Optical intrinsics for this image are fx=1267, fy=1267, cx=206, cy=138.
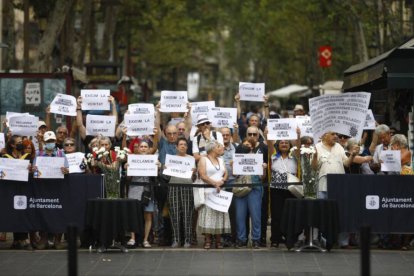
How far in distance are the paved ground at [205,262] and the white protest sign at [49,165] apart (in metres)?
1.13

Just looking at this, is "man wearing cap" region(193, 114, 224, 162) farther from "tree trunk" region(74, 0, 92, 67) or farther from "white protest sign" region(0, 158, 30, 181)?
"tree trunk" region(74, 0, 92, 67)

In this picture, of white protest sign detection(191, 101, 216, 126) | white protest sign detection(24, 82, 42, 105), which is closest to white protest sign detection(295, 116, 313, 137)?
white protest sign detection(191, 101, 216, 126)

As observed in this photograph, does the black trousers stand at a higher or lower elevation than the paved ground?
higher

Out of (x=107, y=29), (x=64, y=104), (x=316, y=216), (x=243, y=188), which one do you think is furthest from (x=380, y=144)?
(x=107, y=29)

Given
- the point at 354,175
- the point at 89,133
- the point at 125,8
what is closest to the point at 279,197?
the point at 354,175

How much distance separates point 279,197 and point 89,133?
3418 mm

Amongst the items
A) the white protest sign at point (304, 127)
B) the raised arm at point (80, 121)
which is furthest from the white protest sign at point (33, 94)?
the white protest sign at point (304, 127)

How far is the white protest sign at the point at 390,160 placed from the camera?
1852 cm

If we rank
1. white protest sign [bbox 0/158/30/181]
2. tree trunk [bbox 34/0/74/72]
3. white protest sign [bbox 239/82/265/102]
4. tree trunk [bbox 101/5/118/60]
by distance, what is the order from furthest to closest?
tree trunk [bbox 101/5/118/60], tree trunk [bbox 34/0/74/72], white protest sign [bbox 239/82/265/102], white protest sign [bbox 0/158/30/181]

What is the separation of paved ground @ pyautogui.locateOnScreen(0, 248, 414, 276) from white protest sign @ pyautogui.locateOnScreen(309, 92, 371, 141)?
1830 mm

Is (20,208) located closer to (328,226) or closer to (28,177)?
(28,177)

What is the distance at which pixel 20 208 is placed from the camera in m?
18.8

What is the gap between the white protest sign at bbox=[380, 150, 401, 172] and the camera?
18516 millimetres

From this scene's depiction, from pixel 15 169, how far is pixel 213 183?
2.90 meters
